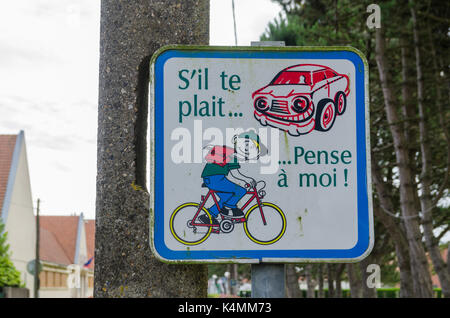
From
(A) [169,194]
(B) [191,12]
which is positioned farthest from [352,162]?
(B) [191,12]

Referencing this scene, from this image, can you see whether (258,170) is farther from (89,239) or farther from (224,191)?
(89,239)

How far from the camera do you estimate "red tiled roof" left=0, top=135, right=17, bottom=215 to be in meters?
40.6

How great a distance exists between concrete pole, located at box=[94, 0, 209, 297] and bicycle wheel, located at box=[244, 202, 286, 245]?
10.5 inches

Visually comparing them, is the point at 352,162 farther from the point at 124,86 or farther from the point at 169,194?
the point at 124,86

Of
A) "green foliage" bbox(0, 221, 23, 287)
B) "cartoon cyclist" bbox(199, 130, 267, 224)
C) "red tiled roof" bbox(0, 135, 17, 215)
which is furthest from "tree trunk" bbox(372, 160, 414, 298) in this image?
"red tiled roof" bbox(0, 135, 17, 215)

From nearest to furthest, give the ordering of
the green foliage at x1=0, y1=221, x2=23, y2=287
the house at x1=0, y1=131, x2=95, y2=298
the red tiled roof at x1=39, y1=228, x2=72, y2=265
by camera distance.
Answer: the green foliage at x1=0, y1=221, x2=23, y2=287 → the house at x1=0, y1=131, x2=95, y2=298 → the red tiled roof at x1=39, y1=228, x2=72, y2=265

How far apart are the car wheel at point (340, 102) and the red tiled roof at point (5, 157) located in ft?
131

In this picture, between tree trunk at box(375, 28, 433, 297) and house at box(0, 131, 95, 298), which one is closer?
tree trunk at box(375, 28, 433, 297)

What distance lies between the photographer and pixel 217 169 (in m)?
1.74

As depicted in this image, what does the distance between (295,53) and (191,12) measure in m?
0.42

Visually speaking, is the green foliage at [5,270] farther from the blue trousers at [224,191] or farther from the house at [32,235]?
the blue trousers at [224,191]

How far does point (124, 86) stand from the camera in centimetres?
195

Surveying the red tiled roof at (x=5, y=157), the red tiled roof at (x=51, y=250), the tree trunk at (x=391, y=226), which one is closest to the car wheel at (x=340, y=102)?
the tree trunk at (x=391, y=226)

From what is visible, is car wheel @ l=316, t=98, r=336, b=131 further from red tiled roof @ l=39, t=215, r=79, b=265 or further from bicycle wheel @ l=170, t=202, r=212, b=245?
red tiled roof @ l=39, t=215, r=79, b=265
